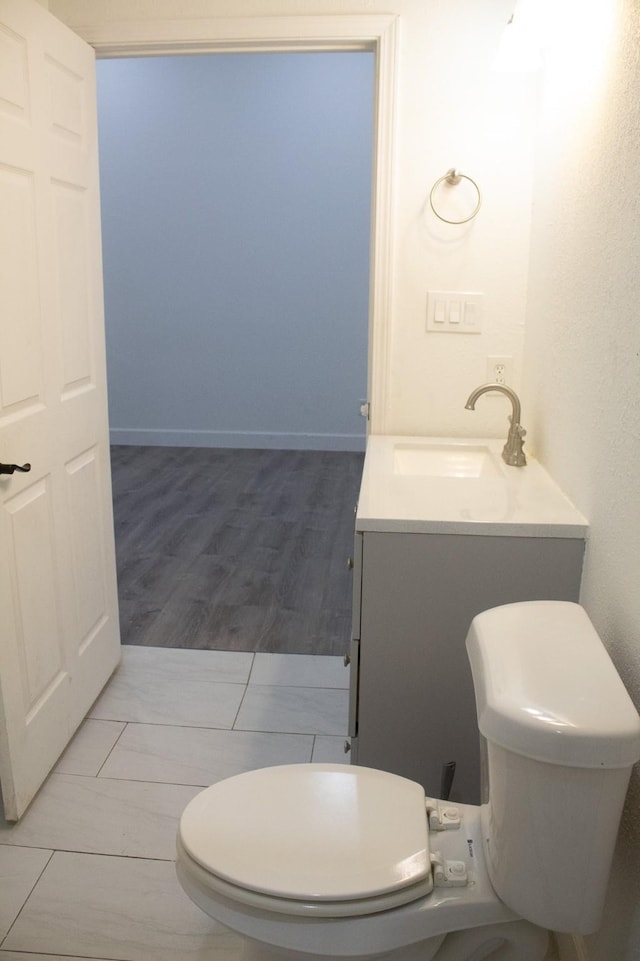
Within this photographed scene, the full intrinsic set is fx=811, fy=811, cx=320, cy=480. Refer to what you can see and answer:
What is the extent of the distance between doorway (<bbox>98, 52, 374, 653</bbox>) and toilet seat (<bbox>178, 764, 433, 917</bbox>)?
3.31 metres

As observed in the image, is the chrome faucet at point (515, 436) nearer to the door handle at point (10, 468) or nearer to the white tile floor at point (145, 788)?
the white tile floor at point (145, 788)

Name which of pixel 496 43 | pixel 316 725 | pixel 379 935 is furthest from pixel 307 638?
pixel 496 43

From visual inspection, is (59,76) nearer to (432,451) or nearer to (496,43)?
(496,43)

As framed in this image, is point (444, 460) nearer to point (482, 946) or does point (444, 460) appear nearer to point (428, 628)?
point (428, 628)

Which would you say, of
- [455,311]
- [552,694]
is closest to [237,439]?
[455,311]

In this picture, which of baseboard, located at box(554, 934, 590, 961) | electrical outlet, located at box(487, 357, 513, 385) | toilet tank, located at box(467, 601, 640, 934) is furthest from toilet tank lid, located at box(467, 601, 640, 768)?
electrical outlet, located at box(487, 357, 513, 385)

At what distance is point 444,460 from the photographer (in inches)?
90.5

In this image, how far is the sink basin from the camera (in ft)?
7.25

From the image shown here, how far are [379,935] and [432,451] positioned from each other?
1.44 m

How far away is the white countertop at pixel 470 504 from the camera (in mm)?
1610

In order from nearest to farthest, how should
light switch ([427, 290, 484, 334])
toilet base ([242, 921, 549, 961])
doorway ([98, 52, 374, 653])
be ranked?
toilet base ([242, 921, 549, 961]) → light switch ([427, 290, 484, 334]) → doorway ([98, 52, 374, 653])

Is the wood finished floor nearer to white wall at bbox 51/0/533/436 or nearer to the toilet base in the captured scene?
white wall at bbox 51/0/533/436

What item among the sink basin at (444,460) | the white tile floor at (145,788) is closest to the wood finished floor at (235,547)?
the white tile floor at (145,788)

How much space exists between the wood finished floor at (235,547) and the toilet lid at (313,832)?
4.90 feet
